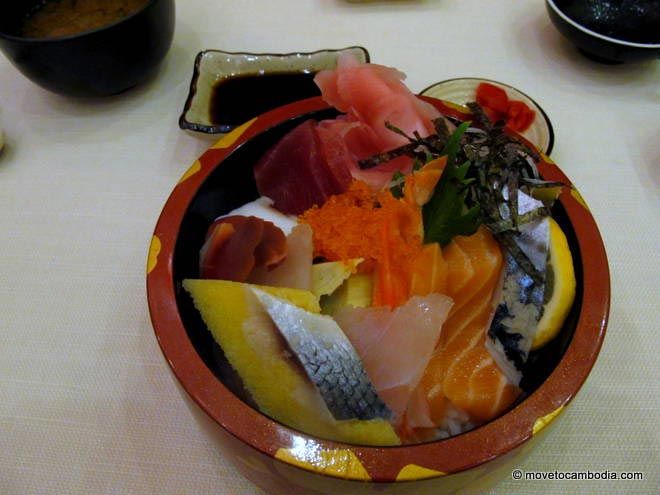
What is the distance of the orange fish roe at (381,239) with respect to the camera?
0.76 metres

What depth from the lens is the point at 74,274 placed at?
1.09 metres

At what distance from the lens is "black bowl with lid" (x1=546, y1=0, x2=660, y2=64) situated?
1320 millimetres

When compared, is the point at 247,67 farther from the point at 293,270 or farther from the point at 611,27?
the point at 611,27

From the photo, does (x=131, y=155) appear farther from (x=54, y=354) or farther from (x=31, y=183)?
(x=54, y=354)

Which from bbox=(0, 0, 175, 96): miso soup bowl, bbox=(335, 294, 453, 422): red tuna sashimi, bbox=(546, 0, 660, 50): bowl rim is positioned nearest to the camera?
bbox=(335, 294, 453, 422): red tuna sashimi

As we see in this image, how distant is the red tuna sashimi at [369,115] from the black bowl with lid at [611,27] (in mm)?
696

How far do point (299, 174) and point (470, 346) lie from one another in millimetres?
391

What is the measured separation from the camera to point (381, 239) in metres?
0.77

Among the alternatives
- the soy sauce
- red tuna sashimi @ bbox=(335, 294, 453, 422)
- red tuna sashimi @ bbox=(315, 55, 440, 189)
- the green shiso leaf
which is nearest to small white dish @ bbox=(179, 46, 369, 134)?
the soy sauce

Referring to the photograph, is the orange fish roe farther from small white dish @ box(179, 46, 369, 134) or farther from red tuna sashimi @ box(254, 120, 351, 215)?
small white dish @ box(179, 46, 369, 134)

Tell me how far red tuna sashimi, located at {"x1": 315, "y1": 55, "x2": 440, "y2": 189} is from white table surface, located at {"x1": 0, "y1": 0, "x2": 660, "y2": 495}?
1.58 ft

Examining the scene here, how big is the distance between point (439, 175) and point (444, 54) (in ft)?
2.81

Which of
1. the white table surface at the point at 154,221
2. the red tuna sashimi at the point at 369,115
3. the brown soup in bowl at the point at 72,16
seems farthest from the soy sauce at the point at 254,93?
the red tuna sashimi at the point at 369,115

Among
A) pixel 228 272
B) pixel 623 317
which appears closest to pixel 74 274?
pixel 228 272
